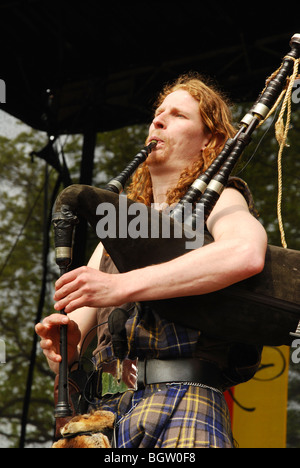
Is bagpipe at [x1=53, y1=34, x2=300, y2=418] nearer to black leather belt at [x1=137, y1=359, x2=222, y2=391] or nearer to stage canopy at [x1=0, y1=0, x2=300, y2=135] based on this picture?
black leather belt at [x1=137, y1=359, x2=222, y2=391]

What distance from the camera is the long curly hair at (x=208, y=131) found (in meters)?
1.91

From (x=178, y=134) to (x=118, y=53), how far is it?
7.85ft

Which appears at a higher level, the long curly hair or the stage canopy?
the stage canopy

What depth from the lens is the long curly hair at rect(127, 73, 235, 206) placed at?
6.26ft

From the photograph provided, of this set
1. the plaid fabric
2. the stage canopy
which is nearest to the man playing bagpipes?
the plaid fabric

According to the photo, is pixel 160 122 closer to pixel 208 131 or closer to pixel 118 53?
pixel 208 131

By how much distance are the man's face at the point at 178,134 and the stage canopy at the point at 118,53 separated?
6.11ft

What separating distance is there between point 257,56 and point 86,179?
1386 mm

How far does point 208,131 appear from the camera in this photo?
2035mm

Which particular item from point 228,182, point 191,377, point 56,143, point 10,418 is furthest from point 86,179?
point 191,377

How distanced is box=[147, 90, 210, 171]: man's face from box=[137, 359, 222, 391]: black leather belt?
66 centimetres

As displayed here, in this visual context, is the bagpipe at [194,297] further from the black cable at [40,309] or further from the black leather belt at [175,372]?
the black cable at [40,309]

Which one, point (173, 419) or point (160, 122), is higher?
point (160, 122)

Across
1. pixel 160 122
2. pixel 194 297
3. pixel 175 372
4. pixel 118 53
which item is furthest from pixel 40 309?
pixel 194 297
